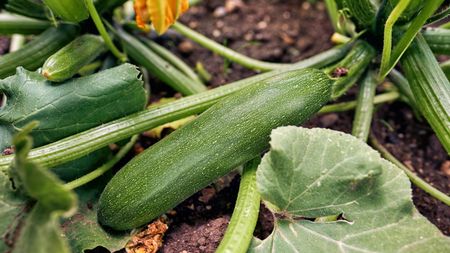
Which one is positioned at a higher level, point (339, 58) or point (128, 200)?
point (339, 58)

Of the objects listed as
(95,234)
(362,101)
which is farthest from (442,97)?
(95,234)

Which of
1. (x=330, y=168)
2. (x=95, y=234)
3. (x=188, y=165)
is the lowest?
(x=95, y=234)

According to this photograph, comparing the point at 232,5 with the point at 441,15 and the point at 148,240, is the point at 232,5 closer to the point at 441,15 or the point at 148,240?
the point at 441,15

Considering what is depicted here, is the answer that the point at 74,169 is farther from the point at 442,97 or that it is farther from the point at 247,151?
the point at 442,97

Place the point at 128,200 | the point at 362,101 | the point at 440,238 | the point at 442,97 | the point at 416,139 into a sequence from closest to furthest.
→ the point at 440,238
the point at 128,200
the point at 442,97
the point at 362,101
the point at 416,139

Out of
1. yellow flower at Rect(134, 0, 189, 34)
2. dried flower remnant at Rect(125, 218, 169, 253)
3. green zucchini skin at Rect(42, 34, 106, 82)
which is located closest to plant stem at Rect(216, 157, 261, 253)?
dried flower remnant at Rect(125, 218, 169, 253)

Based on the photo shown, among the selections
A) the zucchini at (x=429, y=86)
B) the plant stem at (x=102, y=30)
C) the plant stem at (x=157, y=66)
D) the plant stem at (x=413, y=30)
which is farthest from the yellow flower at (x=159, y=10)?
the zucchini at (x=429, y=86)

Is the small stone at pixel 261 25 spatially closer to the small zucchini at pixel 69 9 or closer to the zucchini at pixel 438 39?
the zucchini at pixel 438 39

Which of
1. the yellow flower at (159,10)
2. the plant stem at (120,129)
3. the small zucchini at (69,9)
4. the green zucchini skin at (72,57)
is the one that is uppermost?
the yellow flower at (159,10)
